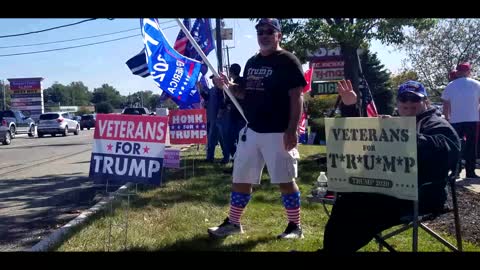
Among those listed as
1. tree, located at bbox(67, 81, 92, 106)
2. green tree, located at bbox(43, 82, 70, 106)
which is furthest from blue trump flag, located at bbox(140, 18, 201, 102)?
tree, located at bbox(67, 81, 92, 106)

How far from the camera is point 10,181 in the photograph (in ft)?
29.8

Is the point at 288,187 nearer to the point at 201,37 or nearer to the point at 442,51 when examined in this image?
the point at 201,37

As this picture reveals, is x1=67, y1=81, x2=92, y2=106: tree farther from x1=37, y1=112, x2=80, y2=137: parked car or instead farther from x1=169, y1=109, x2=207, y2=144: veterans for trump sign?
x1=169, y1=109, x2=207, y2=144: veterans for trump sign

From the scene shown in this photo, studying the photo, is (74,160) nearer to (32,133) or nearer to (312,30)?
(312,30)

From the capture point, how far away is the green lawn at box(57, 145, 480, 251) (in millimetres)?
4250

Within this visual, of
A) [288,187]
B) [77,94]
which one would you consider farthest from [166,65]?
[77,94]

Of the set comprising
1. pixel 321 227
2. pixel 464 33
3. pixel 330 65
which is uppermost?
pixel 464 33

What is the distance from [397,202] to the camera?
3.36 meters

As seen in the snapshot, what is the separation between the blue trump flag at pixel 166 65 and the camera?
6009 millimetres

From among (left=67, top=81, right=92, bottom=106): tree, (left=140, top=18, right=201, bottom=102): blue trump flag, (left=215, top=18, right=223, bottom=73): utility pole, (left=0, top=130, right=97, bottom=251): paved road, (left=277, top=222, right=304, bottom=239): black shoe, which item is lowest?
(left=0, top=130, right=97, bottom=251): paved road

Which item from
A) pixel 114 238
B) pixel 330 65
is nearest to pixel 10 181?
pixel 114 238

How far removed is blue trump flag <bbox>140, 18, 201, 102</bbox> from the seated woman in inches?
137
